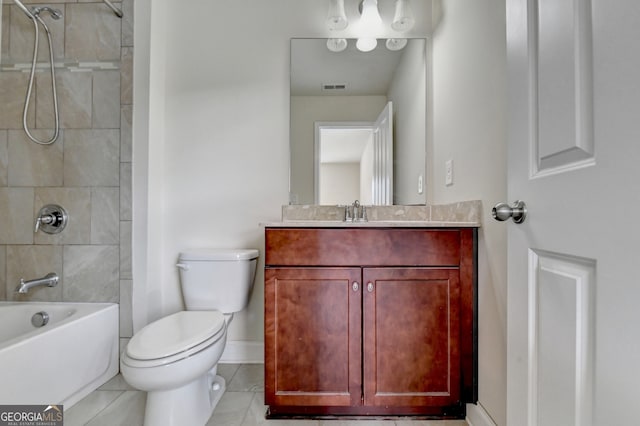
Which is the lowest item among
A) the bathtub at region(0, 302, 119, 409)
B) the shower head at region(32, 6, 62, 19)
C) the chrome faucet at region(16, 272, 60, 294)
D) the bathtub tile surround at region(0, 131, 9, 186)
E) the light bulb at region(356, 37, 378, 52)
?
the bathtub at region(0, 302, 119, 409)

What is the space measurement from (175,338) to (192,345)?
0.12 m

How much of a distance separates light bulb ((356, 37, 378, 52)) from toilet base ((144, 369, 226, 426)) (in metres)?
2.01

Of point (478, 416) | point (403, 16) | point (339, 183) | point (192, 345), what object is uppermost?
point (403, 16)

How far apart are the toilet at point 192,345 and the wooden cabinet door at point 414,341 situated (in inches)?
27.0

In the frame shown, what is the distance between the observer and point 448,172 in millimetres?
1662

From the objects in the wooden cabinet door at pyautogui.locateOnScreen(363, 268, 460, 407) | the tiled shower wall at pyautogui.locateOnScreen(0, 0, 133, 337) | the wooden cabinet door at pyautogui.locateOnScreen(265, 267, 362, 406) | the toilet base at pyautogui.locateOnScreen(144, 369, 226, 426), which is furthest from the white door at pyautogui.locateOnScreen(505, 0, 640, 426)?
the tiled shower wall at pyautogui.locateOnScreen(0, 0, 133, 337)

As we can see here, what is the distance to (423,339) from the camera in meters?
1.32

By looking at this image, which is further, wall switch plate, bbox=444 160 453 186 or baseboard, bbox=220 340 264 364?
baseboard, bbox=220 340 264 364

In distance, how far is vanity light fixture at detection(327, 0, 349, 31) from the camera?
1871 mm

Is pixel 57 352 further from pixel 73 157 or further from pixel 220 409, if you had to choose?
pixel 73 157

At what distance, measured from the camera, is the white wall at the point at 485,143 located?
1.14 metres

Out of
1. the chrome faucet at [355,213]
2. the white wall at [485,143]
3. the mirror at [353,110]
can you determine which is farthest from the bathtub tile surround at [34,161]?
the white wall at [485,143]

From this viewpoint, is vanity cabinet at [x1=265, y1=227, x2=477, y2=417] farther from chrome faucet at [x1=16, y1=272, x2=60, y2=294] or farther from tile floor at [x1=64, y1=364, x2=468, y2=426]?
chrome faucet at [x1=16, y1=272, x2=60, y2=294]

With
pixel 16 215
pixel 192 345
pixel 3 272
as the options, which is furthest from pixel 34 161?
pixel 192 345
